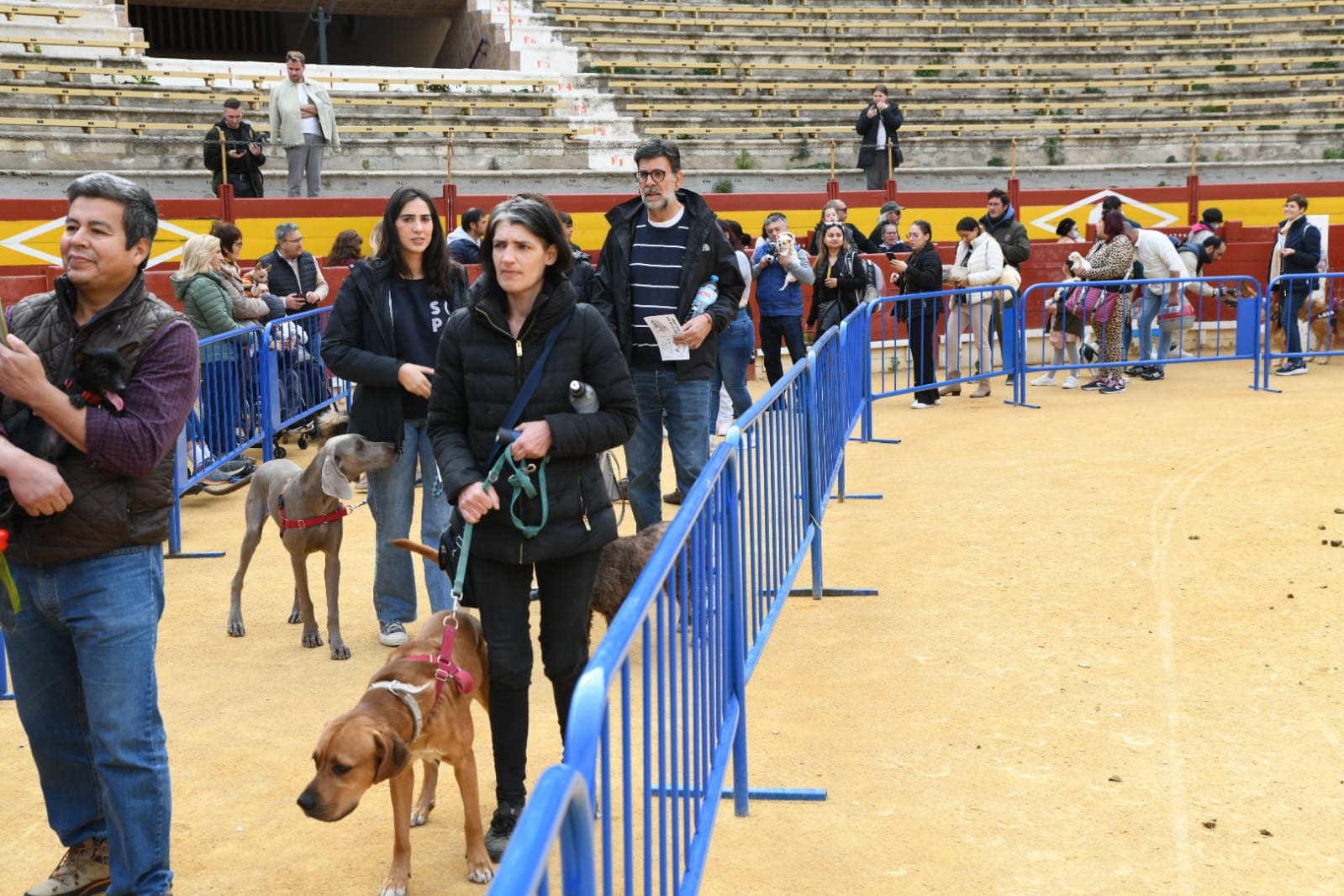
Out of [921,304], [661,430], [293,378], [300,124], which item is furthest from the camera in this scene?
[300,124]

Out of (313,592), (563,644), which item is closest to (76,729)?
(563,644)

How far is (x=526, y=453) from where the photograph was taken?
3.59 meters

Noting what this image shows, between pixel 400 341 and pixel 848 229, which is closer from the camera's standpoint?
pixel 400 341

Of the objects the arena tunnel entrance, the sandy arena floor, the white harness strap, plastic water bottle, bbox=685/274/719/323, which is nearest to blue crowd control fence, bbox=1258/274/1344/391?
the sandy arena floor

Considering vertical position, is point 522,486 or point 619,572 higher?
point 522,486

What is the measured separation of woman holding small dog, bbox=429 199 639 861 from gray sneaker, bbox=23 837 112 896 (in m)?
1.02

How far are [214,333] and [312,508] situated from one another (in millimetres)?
3781

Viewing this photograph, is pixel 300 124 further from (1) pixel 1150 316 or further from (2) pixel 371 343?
(2) pixel 371 343

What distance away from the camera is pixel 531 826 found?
5.41ft

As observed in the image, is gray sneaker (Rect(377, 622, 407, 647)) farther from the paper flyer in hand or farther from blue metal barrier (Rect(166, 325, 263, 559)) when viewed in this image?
blue metal barrier (Rect(166, 325, 263, 559))

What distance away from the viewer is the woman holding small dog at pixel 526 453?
368 cm

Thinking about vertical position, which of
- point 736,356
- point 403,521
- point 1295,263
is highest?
point 1295,263

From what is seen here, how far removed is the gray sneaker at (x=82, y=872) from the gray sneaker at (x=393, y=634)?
7.48ft

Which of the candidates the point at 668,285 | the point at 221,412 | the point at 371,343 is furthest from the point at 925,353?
the point at 371,343
